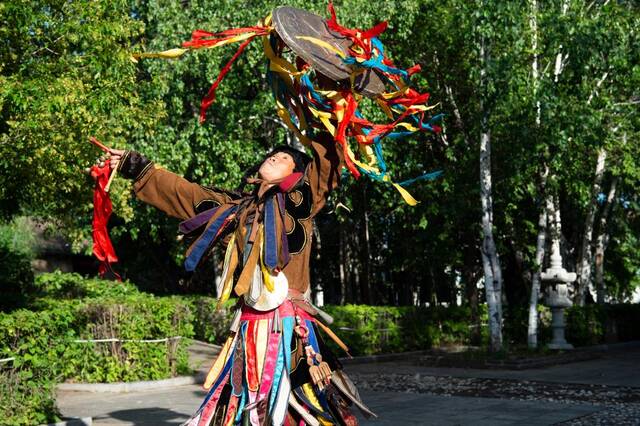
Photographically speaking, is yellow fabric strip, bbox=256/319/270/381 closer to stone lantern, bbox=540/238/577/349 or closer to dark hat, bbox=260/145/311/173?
dark hat, bbox=260/145/311/173

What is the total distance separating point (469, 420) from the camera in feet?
32.0

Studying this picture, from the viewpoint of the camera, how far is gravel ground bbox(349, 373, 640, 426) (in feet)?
32.8

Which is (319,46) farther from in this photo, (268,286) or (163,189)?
(268,286)

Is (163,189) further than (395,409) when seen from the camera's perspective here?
No

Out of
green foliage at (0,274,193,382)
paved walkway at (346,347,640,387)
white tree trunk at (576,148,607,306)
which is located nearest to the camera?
green foliage at (0,274,193,382)

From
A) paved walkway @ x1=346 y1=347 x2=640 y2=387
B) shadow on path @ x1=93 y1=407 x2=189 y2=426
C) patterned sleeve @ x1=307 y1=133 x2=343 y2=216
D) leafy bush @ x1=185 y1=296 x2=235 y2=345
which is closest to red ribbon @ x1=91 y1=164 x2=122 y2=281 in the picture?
patterned sleeve @ x1=307 y1=133 x2=343 y2=216

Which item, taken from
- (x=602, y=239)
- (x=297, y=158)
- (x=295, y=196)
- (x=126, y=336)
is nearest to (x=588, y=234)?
(x=602, y=239)

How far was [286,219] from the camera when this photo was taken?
527 centimetres

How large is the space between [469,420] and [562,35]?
9759mm

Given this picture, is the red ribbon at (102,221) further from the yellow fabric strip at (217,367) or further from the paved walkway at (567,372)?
the paved walkway at (567,372)

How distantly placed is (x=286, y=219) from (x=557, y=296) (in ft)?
56.3

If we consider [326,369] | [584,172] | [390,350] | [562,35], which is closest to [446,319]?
[390,350]

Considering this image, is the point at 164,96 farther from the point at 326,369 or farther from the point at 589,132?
the point at 326,369

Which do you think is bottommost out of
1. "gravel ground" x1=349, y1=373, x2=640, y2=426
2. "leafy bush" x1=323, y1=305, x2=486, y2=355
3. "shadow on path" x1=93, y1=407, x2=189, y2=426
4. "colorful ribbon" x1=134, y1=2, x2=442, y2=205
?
"shadow on path" x1=93, y1=407, x2=189, y2=426
